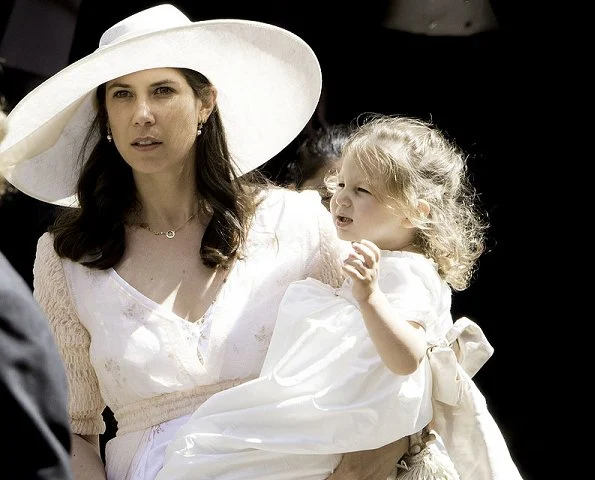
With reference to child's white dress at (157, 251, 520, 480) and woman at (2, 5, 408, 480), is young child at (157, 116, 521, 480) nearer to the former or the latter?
child's white dress at (157, 251, 520, 480)

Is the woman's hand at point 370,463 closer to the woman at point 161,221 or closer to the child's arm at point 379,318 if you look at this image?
the woman at point 161,221

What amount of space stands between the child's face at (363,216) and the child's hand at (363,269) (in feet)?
0.75

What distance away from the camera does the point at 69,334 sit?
3127mm

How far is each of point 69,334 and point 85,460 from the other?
1.04 ft

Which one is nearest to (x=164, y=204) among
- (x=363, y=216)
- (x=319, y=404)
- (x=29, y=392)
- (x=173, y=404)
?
(x=173, y=404)

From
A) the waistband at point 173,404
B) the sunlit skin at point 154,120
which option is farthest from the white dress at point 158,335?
the sunlit skin at point 154,120

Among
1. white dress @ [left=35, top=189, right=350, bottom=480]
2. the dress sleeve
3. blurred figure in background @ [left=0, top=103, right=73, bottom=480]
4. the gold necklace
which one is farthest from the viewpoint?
the gold necklace

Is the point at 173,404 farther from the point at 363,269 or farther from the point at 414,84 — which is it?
the point at 414,84

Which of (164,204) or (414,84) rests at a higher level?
(164,204)

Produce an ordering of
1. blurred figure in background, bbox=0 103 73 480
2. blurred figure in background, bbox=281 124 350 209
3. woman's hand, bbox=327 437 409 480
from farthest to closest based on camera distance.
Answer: blurred figure in background, bbox=281 124 350 209, woman's hand, bbox=327 437 409 480, blurred figure in background, bbox=0 103 73 480

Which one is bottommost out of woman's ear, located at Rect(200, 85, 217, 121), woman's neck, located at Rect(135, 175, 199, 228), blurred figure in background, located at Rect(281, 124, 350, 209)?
blurred figure in background, located at Rect(281, 124, 350, 209)

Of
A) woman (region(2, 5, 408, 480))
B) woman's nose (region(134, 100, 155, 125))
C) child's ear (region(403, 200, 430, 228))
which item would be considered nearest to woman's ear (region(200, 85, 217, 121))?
woman (region(2, 5, 408, 480))

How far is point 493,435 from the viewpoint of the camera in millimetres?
2867

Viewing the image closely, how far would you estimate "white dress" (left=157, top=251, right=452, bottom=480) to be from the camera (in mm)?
2695
